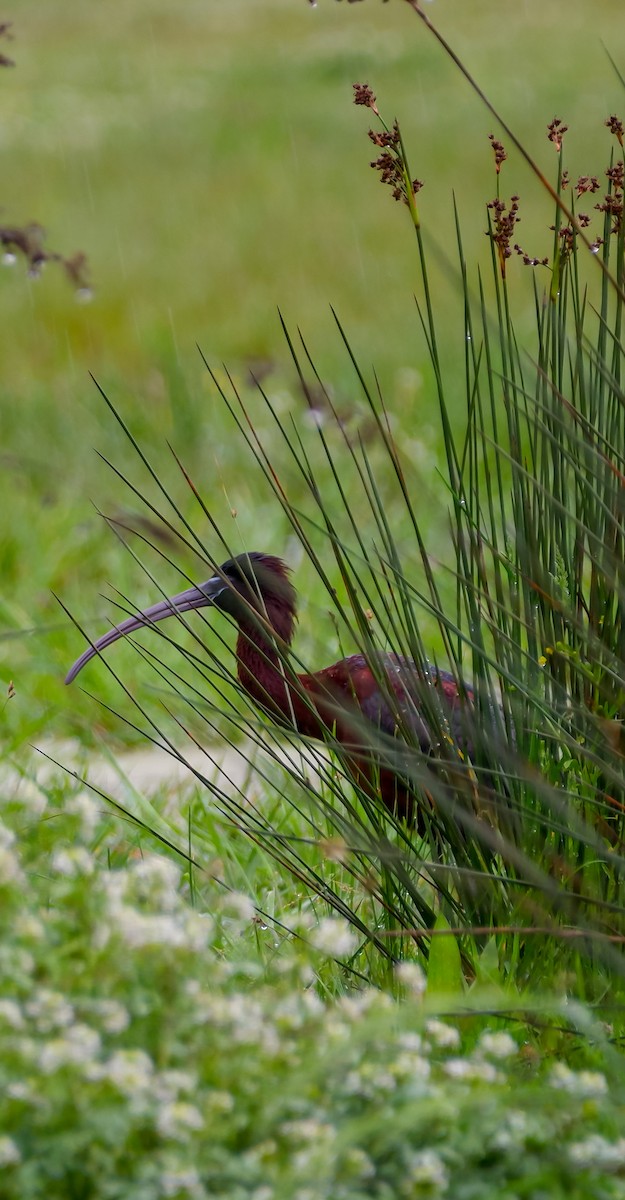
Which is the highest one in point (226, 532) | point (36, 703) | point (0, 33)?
point (226, 532)

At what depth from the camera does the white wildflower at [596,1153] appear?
1.56 meters

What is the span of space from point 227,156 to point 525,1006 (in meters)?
13.1

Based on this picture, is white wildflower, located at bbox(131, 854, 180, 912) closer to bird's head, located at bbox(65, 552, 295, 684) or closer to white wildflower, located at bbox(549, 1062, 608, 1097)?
white wildflower, located at bbox(549, 1062, 608, 1097)

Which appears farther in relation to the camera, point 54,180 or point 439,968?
point 54,180

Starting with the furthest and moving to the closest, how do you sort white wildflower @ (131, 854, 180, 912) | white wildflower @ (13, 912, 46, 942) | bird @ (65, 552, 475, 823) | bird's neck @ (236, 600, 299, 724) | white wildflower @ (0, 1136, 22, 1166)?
bird's neck @ (236, 600, 299, 724)
bird @ (65, 552, 475, 823)
white wildflower @ (131, 854, 180, 912)
white wildflower @ (13, 912, 46, 942)
white wildflower @ (0, 1136, 22, 1166)

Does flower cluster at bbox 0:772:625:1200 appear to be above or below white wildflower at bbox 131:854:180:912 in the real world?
below

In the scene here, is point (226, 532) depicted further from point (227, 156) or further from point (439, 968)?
point (227, 156)

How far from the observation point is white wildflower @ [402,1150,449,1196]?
4.93ft

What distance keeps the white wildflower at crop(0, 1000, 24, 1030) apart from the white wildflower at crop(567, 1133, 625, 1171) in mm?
572

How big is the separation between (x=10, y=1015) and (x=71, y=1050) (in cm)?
7

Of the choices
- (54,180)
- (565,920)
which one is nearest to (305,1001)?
(565,920)

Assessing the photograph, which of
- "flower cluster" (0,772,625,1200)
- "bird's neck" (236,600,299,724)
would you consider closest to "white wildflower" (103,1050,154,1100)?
"flower cluster" (0,772,625,1200)

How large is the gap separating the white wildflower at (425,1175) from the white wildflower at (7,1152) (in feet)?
1.26

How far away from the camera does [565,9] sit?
20891mm
